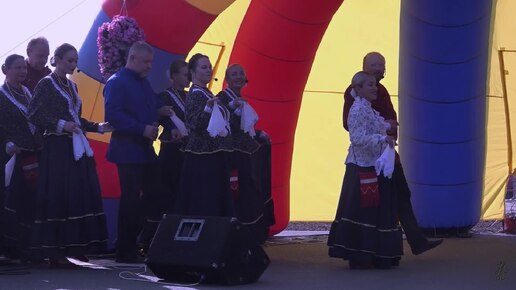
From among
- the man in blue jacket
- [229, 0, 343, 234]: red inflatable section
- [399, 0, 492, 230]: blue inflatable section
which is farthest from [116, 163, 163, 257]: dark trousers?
[399, 0, 492, 230]: blue inflatable section

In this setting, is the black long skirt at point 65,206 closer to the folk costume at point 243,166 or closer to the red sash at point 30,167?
the red sash at point 30,167

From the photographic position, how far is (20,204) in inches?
284

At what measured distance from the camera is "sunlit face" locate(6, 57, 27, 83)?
714 cm

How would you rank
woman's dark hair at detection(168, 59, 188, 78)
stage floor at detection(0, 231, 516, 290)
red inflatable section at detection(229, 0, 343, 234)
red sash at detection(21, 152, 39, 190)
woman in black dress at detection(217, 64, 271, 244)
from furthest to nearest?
red inflatable section at detection(229, 0, 343, 234)
woman's dark hair at detection(168, 59, 188, 78)
woman in black dress at detection(217, 64, 271, 244)
red sash at detection(21, 152, 39, 190)
stage floor at detection(0, 231, 516, 290)

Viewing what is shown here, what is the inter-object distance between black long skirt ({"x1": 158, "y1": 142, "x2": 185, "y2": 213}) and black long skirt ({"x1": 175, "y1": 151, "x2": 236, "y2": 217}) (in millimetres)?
584

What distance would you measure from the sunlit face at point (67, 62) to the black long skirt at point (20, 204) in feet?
2.07

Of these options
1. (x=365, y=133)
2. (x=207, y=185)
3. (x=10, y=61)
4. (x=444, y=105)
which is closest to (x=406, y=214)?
(x=365, y=133)

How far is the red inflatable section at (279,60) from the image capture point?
872 cm

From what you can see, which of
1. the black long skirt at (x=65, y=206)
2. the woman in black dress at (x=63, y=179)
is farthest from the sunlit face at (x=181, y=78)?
the black long skirt at (x=65, y=206)

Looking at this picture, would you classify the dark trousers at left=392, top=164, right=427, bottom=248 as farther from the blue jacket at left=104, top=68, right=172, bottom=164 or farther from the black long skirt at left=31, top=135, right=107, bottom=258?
the black long skirt at left=31, top=135, right=107, bottom=258

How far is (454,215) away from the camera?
9391mm

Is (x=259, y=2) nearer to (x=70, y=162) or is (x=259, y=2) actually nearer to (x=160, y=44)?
(x=160, y=44)

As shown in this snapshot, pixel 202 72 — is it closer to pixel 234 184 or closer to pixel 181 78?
pixel 181 78

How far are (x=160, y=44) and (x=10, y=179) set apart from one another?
4.59 ft
